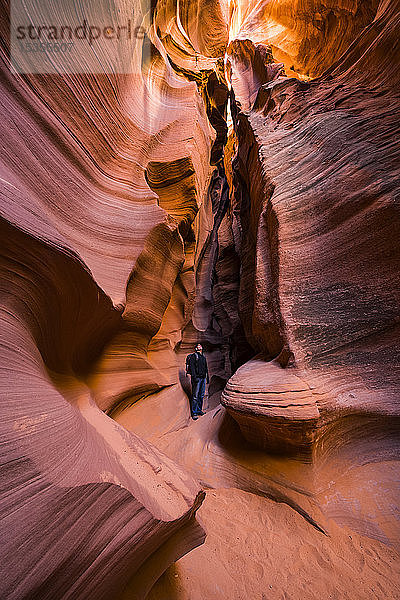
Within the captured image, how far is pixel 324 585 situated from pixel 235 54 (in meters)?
14.4

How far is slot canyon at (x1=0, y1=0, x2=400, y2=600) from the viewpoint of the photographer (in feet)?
4.73

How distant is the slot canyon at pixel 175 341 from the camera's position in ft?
4.73

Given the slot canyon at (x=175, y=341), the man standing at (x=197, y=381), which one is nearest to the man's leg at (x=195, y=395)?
the man standing at (x=197, y=381)

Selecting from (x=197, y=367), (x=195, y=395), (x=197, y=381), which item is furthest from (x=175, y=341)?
(x=195, y=395)

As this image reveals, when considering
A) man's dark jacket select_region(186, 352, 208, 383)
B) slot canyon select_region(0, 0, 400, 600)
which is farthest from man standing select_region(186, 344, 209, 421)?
slot canyon select_region(0, 0, 400, 600)

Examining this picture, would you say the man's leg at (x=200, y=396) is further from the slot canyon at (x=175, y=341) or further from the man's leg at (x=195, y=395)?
the slot canyon at (x=175, y=341)

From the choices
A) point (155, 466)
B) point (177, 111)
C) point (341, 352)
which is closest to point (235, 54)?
point (177, 111)

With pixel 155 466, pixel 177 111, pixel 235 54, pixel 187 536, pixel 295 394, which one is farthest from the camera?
pixel 235 54

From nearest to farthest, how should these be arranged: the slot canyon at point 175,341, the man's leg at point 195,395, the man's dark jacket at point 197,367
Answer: the slot canyon at point 175,341, the man's leg at point 195,395, the man's dark jacket at point 197,367

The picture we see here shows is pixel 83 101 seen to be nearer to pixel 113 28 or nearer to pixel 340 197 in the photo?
pixel 113 28

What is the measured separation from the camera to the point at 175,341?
601 cm

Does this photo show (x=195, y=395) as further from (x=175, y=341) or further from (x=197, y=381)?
(x=175, y=341)

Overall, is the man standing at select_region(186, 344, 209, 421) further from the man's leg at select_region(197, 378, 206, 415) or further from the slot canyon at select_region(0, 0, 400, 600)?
the slot canyon at select_region(0, 0, 400, 600)

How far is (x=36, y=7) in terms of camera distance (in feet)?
7.91
